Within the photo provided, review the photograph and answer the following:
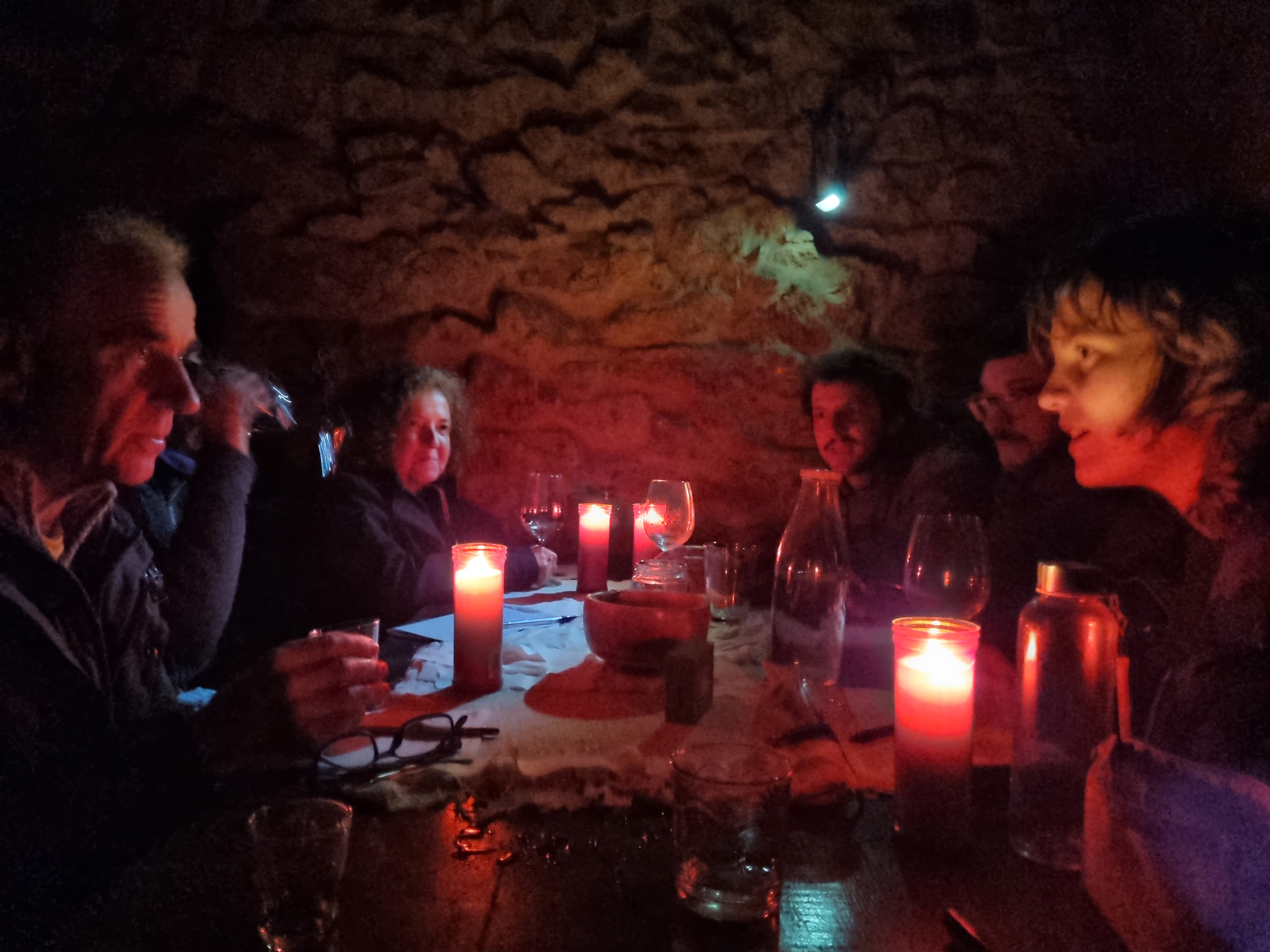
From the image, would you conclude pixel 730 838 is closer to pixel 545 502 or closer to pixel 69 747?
pixel 69 747

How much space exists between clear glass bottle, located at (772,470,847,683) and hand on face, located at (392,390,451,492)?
150 cm

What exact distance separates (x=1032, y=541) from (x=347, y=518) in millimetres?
1840

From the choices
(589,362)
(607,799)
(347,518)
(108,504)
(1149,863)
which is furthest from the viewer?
(589,362)

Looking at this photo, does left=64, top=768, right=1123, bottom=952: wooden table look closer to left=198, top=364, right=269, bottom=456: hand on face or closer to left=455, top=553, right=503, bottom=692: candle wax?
left=455, top=553, right=503, bottom=692: candle wax

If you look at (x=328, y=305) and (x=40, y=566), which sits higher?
(x=328, y=305)

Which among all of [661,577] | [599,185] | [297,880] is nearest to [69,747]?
[297,880]

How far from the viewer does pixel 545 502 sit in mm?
1922

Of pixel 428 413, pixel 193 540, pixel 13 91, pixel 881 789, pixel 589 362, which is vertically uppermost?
pixel 13 91

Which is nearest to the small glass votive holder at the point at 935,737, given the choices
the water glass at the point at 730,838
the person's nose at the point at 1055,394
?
the water glass at the point at 730,838

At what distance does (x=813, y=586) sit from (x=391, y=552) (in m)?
1.38

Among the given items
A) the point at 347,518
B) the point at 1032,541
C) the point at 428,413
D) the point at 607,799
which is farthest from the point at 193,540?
the point at 1032,541

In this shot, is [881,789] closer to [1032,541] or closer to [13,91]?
[1032,541]

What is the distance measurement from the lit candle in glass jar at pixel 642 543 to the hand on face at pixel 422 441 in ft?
2.33

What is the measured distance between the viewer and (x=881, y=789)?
85 cm
